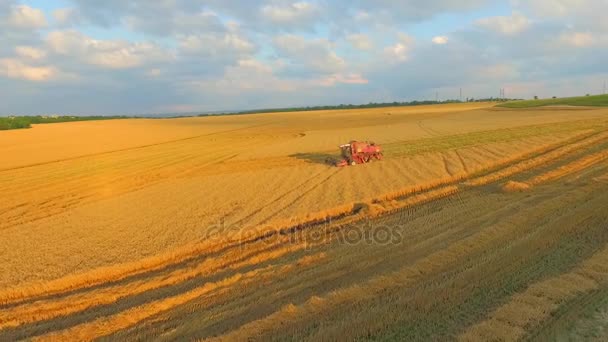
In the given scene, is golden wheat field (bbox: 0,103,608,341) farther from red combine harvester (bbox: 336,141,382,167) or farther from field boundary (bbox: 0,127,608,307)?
red combine harvester (bbox: 336,141,382,167)

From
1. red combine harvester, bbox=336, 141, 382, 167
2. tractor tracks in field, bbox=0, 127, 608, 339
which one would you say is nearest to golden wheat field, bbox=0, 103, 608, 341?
tractor tracks in field, bbox=0, 127, 608, 339

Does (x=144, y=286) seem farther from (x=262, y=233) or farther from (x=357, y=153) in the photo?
(x=357, y=153)

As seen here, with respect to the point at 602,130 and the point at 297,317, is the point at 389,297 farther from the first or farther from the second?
the point at 602,130

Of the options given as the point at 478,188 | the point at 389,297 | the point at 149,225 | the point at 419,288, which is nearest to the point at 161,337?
the point at 389,297

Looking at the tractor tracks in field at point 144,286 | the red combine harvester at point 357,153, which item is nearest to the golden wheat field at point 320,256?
the tractor tracks in field at point 144,286

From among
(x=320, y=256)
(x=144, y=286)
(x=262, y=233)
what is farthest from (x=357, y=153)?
(x=144, y=286)
